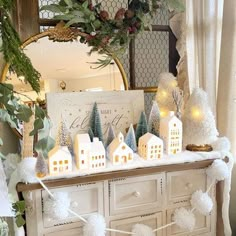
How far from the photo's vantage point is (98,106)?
1.35 meters

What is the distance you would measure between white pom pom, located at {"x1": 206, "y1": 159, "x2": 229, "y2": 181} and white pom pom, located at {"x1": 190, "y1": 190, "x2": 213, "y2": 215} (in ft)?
0.33

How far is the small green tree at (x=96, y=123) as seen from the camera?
4.24 feet

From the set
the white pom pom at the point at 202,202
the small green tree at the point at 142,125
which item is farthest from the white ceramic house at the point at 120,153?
the white pom pom at the point at 202,202

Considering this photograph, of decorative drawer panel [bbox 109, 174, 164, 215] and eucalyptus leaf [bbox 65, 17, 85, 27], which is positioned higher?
eucalyptus leaf [bbox 65, 17, 85, 27]

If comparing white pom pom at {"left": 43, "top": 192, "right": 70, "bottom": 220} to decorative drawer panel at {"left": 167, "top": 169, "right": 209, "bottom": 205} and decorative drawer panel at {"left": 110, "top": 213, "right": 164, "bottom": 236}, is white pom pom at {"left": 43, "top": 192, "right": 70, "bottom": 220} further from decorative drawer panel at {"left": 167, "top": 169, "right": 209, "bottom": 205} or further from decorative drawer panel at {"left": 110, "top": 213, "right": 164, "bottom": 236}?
decorative drawer panel at {"left": 167, "top": 169, "right": 209, "bottom": 205}

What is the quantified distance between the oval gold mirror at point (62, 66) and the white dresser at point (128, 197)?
0.46 meters

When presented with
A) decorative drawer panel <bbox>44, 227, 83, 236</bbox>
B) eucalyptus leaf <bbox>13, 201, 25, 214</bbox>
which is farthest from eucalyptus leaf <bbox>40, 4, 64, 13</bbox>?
decorative drawer panel <bbox>44, 227, 83, 236</bbox>

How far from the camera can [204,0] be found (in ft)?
4.79

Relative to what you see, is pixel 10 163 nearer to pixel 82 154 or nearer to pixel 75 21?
pixel 82 154

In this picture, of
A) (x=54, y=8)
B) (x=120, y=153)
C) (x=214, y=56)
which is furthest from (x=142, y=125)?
(x=54, y=8)

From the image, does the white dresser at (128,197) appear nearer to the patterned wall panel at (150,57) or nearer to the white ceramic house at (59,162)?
the white ceramic house at (59,162)

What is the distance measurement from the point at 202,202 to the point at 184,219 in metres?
0.11

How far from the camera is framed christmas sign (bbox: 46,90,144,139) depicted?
50.0 inches

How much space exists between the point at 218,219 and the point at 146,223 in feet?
1.30
